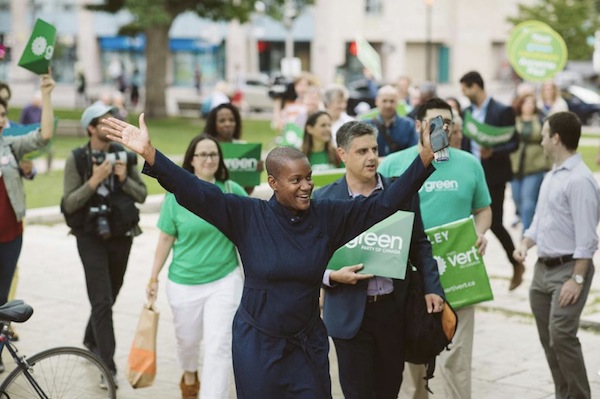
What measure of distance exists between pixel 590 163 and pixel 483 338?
15.5 metres

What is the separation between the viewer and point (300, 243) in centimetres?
488

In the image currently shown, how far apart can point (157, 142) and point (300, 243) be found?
81.9 feet

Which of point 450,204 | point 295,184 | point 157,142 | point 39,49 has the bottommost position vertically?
point 157,142

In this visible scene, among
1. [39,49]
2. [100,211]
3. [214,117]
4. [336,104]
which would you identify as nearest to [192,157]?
[100,211]

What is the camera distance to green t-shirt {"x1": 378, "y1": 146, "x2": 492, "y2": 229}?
22.2 ft

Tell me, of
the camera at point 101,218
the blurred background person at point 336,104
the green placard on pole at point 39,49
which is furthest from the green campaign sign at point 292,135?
the green placard on pole at point 39,49

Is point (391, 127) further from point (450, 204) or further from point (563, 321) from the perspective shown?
point (563, 321)

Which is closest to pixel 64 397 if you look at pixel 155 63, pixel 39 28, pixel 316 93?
pixel 39 28

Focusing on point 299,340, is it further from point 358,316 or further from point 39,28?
point 39,28

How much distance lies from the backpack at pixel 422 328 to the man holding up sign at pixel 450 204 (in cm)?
77

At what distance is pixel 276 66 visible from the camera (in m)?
70.2

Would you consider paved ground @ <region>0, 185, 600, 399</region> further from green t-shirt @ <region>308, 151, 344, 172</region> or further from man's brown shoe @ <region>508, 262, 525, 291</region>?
green t-shirt @ <region>308, 151, 344, 172</region>

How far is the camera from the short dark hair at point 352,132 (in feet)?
18.9

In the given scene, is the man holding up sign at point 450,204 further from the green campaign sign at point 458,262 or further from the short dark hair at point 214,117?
the short dark hair at point 214,117
